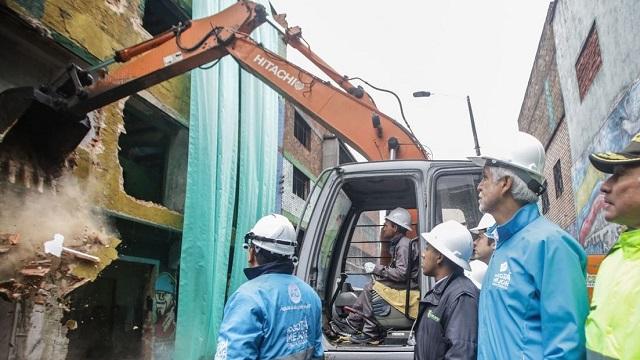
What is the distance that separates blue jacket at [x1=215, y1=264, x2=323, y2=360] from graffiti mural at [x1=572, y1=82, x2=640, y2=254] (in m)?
5.39

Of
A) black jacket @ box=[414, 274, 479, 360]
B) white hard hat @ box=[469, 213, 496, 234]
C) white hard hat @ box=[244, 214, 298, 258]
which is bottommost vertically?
black jacket @ box=[414, 274, 479, 360]

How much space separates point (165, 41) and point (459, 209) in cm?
365

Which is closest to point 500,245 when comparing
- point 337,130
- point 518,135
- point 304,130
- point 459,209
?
point 518,135

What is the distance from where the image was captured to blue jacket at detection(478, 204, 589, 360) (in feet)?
5.38

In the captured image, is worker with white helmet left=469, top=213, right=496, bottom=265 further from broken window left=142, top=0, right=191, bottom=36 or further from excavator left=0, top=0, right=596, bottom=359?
broken window left=142, top=0, right=191, bottom=36

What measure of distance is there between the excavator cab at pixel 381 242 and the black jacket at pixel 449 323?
73 centimetres

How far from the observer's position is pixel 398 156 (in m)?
4.66

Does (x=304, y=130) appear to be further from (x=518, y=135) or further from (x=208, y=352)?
(x=518, y=135)

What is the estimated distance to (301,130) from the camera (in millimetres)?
16422

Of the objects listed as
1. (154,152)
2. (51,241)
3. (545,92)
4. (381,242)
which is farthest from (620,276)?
(545,92)

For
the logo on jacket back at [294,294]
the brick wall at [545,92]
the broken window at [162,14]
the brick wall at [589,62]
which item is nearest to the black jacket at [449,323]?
the logo on jacket back at [294,294]

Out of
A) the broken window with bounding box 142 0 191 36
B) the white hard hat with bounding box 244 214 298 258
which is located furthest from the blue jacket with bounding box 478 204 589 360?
the broken window with bounding box 142 0 191 36

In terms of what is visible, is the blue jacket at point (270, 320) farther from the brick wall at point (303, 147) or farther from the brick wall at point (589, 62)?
the brick wall at point (303, 147)

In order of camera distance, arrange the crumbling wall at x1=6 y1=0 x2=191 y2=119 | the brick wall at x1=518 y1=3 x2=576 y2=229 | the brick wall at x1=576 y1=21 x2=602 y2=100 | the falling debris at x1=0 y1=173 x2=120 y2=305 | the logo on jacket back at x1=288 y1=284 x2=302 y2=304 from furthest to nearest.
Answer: the brick wall at x1=518 y1=3 x2=576 y2=229 < the brick wall at x1=576 y1=21 x2=602 y2=100 < the crumbling wall at x1=6 y1=0 x2=191 y2=119 < the falling debris at x1=0 y1=173 x2=120 y2=305 < the logo on jacket back at x1=288 y1=284 x2=302 y2=304
